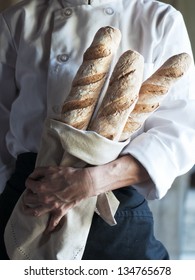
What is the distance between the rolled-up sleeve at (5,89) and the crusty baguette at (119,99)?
0.33 meters

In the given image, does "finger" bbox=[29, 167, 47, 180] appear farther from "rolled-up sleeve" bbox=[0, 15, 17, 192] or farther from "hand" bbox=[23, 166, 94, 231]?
"rolled-up sleeve" bbox=[0, 15, 17, 192]

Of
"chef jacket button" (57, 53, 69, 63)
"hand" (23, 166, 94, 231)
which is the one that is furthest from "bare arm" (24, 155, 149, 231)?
"chef jacket button" (57, 53, 69, 63)

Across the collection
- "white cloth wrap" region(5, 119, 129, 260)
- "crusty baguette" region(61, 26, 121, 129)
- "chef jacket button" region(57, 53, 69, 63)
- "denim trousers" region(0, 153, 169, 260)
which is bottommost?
"denim trousers" region(0, 153, 169, 260)

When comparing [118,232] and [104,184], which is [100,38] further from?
[118,232]

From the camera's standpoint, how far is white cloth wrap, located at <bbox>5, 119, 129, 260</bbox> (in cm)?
80

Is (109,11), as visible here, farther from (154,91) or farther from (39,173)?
(39,173)

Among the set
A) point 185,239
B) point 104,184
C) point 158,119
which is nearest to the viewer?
point 104,184

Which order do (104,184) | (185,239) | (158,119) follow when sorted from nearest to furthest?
(104,184) < (158,119) < (185,239)

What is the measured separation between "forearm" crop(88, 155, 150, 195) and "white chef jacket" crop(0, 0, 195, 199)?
0.07ft

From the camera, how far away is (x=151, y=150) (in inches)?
33.8

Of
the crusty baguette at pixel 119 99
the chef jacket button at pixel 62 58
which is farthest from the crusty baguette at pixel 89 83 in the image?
the chef jacket button at pixel 62 58

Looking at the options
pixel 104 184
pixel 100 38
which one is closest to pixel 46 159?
pixel 104 184
